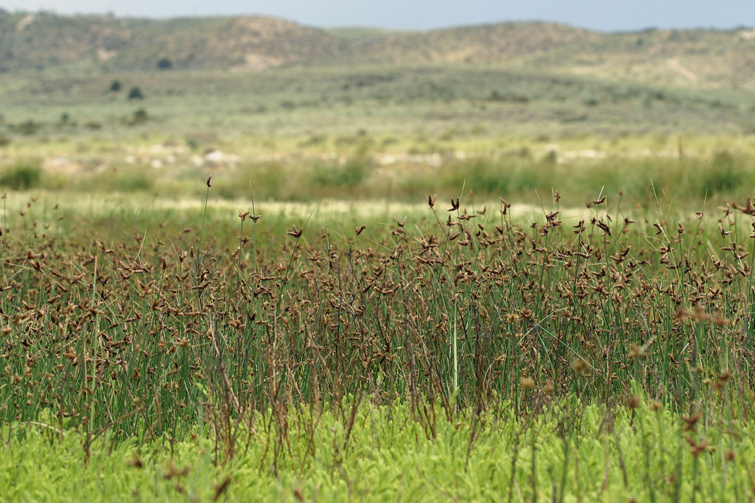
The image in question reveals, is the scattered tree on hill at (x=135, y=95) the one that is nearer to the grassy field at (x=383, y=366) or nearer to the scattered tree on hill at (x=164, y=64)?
the scattered tree on hill at (x=164, y=64)

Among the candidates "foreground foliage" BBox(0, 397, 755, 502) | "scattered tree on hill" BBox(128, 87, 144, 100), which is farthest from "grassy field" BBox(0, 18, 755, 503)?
"scattered tree on hill" BBox(128, 87, 144, 100)

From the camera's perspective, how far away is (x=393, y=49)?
75562 mm

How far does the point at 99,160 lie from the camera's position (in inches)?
714

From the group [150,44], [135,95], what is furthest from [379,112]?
[150,44]

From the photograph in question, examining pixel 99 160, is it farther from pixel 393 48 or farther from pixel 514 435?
pixel 393 48

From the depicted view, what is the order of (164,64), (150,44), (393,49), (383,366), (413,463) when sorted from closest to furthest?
(413,463) < (383,366) < (164,64) < (393,49) < (150,44)

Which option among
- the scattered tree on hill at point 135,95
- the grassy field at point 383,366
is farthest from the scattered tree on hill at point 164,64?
the grassy field at point 383,366

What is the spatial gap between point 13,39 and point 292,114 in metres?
56.2

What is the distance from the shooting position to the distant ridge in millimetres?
64125

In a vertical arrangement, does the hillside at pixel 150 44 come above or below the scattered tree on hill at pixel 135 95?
above

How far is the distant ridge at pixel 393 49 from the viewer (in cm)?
6412

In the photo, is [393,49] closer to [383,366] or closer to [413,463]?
[383,366]

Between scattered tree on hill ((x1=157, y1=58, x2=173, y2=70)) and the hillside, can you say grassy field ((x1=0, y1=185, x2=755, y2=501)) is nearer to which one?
scattered tree on hill ((x1=157, y1=58, x2=173, y2=70))

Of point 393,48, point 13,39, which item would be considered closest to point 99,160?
point 393,48
